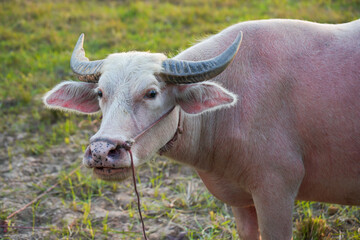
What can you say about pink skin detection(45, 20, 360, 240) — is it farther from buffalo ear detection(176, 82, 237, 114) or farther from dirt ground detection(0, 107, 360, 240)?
dirt ground detection(0, 107, 360, 240)

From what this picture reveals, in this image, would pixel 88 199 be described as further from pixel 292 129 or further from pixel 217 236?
pixel 292 129

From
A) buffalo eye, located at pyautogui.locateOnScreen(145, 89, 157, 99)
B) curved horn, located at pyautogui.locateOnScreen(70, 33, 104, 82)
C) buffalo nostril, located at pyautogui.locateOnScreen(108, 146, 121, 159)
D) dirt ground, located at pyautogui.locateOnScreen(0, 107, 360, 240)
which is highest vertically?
curved horn, located at pyautogui.locateOnScreen(70, 33, 104, 82)

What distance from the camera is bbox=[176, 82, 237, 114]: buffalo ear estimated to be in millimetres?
3104

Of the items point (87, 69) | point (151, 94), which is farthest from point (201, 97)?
point (87, 69)

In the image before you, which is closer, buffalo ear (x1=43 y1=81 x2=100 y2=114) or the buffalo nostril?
the buffalo nostril

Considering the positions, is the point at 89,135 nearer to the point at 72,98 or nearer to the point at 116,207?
the point at 116,207

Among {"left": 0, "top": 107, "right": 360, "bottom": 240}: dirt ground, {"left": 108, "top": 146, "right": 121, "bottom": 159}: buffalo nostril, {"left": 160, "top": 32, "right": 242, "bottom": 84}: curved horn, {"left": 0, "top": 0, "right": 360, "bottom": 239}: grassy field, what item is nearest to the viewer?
{"left": 108, "top": 146, "right": 121, "bottom": 159}: buffalo nostril

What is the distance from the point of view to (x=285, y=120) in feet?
10.6

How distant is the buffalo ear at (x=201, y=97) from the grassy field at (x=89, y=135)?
117 centimetres

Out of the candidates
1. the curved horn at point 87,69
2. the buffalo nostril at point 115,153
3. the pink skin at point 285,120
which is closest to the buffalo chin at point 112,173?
the buffalo nostril at point 115,153

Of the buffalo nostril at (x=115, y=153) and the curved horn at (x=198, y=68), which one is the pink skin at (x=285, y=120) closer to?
the curved horn at (x=198, y=68)

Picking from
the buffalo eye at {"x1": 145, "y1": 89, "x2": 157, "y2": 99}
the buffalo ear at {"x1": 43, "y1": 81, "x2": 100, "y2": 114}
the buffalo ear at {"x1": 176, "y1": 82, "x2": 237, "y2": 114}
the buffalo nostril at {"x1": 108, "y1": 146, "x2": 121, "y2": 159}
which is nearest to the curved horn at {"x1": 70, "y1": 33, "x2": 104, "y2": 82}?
the buffalo ear at {"x1": 43, "y1": 81, "x2": 100, "y2": 114}

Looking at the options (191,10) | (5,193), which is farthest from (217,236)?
(191,10)

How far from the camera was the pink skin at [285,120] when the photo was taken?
3.18 metres
